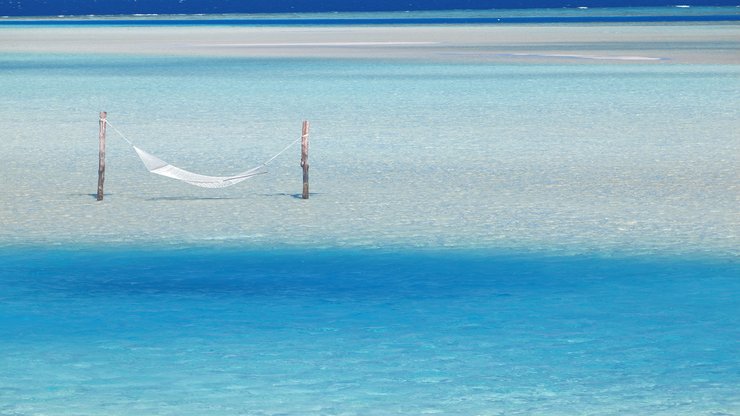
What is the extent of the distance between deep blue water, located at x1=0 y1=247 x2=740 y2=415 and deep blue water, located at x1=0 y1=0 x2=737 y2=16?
429ft

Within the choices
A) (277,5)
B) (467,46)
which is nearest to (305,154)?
(467,46)

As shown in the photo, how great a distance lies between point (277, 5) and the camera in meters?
143

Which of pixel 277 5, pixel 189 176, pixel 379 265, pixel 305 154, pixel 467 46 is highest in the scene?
pixel 277 5

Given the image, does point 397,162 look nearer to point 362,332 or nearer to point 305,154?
point 305,154

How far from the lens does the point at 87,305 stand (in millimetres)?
7543

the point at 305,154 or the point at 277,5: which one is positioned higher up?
the point at 277,5

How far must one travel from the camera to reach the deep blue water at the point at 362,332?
5.76m

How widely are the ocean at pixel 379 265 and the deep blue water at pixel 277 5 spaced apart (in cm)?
12212

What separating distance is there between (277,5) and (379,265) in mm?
136210

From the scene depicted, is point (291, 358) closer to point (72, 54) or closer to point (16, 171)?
point (16, 171)

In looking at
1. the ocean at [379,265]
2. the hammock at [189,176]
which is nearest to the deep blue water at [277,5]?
the ocean at [379,265]

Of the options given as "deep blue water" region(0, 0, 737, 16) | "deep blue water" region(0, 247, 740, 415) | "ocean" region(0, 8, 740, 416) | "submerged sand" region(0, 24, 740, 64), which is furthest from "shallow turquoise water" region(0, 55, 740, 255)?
"deep blue water" region(0, 0, 737, 16)

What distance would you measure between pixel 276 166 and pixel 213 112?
6.53m

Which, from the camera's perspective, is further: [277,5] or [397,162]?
[277,5]
